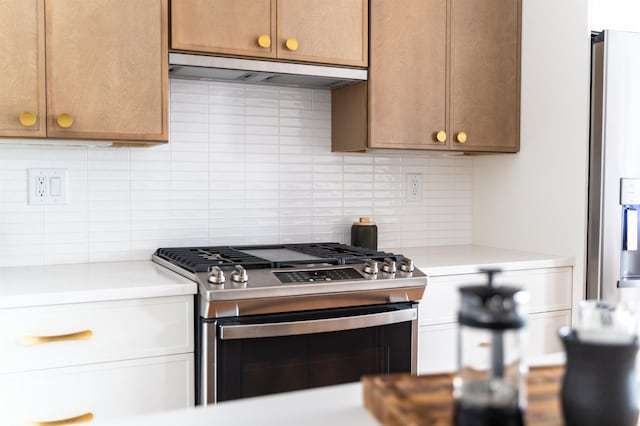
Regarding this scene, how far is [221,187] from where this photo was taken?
2.69 meters

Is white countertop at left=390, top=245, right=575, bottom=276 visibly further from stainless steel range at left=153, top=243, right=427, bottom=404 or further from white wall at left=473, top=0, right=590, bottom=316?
stainless steel range at left=153, top=243, right=427, bottom=404

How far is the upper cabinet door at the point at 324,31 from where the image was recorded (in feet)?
7.91

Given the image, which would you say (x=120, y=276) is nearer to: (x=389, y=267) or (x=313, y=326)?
(x=313, y=326)

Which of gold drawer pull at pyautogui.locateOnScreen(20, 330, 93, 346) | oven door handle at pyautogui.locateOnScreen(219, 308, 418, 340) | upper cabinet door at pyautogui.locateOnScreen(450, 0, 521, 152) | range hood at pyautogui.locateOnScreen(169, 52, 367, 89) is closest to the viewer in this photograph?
gold drawer pull at pyautogui.locateOnScreen(20, 330, 93, 346)

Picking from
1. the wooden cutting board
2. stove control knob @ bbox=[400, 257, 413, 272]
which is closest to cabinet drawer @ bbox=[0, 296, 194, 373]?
stove control knob @ bbox=[400, 257, 413, 272]

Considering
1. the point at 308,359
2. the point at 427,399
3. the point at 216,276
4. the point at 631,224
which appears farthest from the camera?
the point at 631,224

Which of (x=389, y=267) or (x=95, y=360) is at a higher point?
(x=389, y=267)

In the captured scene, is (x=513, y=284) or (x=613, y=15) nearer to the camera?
(x=513, y=284)

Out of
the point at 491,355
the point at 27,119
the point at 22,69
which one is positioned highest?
the point at 22,69

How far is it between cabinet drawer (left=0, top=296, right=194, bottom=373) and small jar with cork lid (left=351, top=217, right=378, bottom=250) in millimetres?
1028

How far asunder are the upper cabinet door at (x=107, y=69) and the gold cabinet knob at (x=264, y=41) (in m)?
0.34

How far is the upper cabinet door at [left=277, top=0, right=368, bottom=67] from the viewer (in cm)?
241

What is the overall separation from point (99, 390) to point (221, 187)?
40.6 inches

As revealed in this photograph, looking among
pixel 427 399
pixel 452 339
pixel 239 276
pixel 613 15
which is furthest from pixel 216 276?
pixel 613 15
